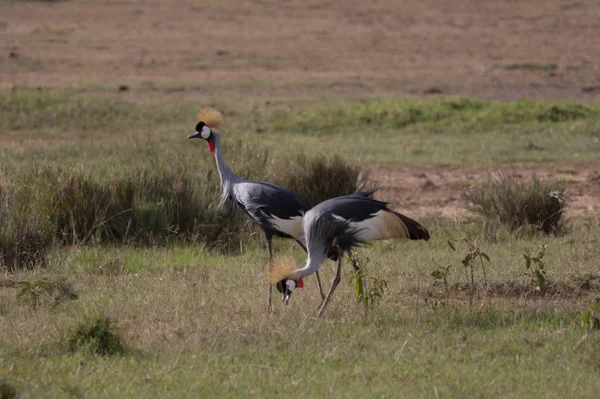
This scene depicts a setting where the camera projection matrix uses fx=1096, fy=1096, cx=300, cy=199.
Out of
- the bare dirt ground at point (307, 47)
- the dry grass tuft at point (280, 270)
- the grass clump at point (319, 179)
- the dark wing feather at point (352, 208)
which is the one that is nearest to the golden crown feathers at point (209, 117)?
the dark wing feather at point (352, 208)

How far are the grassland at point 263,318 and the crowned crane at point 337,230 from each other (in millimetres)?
230

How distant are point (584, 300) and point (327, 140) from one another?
9308 mm

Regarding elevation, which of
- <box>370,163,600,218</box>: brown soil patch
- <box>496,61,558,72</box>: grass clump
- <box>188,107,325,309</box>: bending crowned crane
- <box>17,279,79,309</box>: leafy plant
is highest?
<box>188,107,325,309</box>: bending crowned crane

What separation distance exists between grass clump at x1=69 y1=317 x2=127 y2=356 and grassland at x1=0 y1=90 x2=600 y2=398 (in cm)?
3

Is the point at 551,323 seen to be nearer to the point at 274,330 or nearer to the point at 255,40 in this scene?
the point at 274,330

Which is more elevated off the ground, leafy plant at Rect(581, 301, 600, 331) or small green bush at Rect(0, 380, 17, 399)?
leafy plant at Rect(581, 301, 600, 331)

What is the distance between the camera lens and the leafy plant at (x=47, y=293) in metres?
6.84

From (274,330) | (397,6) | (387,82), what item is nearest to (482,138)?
(387,82)

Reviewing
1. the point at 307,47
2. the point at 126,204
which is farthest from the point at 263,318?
the point at 307,47

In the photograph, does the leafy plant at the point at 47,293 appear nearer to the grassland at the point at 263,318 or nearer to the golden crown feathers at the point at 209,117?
the grassland at the point at 263,318

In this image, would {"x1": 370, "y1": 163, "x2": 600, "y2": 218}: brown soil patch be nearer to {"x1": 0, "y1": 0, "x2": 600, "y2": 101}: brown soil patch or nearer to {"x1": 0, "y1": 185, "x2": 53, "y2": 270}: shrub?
{"x1": 0, "y1": 185, "x2": 53, "y2": 270}: shrub

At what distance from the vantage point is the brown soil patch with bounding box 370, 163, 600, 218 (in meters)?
11.8

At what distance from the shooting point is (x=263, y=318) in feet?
21.1

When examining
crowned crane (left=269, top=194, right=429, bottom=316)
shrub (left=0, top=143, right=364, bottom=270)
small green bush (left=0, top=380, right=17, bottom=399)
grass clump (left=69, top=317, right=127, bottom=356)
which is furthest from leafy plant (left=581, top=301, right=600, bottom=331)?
shrub (left=0, top=143, right=364, bottom=270)
